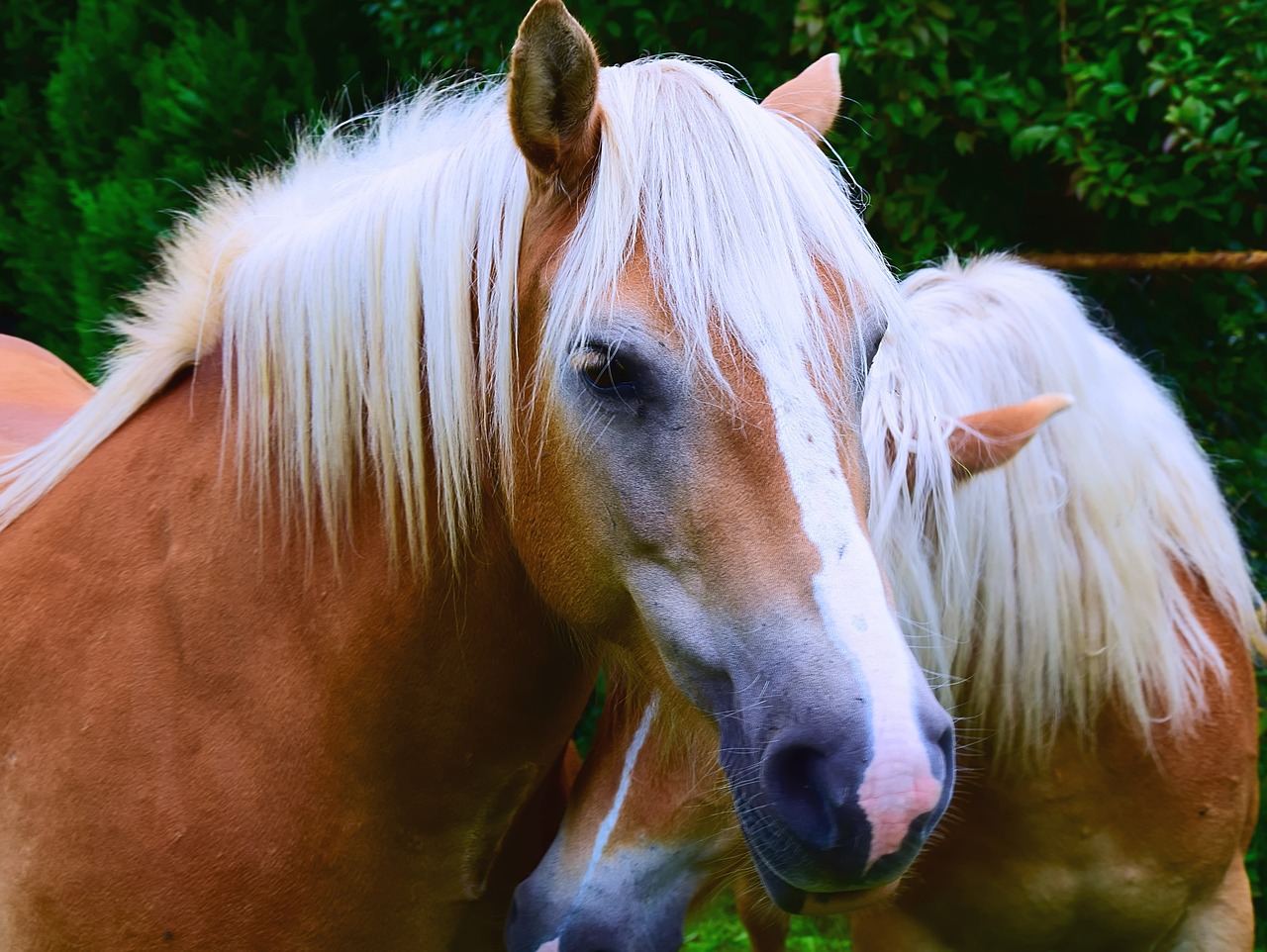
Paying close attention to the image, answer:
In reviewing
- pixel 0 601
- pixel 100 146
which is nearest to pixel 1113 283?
pixel 0 601

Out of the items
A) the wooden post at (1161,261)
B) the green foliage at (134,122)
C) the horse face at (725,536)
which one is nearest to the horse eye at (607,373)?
the horse face at (725,536)

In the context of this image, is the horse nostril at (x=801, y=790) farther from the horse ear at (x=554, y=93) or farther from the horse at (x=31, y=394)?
the horse at (x=31, y=394)

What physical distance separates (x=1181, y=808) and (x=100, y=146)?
4024 mm

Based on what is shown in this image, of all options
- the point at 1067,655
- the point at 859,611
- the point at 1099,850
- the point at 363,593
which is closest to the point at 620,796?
the point at 363,593

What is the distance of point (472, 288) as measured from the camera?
1.56 meters

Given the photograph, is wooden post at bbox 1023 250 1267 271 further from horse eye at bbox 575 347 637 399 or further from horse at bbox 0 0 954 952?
horse eye at bbox 575 347 637 399

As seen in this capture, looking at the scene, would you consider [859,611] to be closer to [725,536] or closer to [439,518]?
[725,536]

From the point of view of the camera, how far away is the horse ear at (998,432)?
6.39ft

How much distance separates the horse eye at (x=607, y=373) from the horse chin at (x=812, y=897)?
546mm

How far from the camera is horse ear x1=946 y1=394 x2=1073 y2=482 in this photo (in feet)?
6.39

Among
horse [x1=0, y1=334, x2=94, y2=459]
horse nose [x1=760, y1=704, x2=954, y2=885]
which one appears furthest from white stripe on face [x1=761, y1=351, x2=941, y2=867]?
horse [x1=0, y1=334, x2=94, y2=459]

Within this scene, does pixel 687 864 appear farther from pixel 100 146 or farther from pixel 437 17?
pixel 100 146

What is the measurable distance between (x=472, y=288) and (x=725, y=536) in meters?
0.51

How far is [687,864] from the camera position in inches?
75.0
